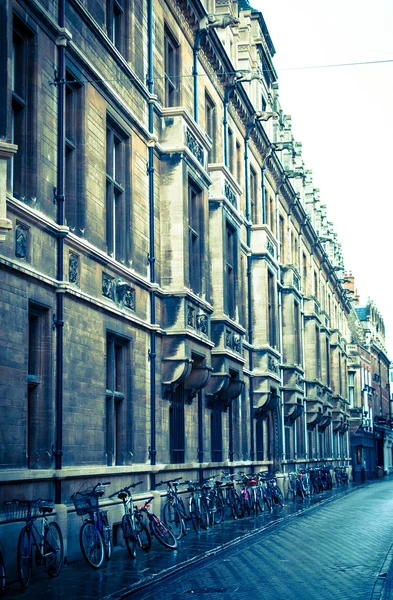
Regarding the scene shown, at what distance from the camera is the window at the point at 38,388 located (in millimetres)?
14617

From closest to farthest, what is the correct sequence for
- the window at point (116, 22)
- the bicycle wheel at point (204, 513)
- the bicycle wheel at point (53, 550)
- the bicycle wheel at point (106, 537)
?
the bicycle wheel at point (53, 550) → the bicycle wheel at point (106, 537) → the window at point (116, 22) → the bicycle wheel at point (204, 513)

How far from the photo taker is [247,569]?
15.2m

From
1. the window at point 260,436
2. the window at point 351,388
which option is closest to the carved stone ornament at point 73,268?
the window at point 260,436

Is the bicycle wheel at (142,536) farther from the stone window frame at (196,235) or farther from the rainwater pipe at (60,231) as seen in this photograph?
the stone window frame at (196,235)

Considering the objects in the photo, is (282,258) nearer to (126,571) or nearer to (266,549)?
(266,549)

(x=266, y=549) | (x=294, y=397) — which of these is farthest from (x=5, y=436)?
(x=294, y=397)

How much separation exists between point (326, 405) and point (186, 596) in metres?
41.5

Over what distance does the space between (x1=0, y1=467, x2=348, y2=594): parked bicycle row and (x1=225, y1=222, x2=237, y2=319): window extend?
481cm

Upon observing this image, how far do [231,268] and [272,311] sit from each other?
872 centimetres

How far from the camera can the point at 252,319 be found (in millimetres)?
33469

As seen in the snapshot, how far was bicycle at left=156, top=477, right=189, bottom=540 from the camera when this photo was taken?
20.1m

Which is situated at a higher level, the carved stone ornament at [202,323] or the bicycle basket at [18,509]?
the carved stone ornament at [202,323]

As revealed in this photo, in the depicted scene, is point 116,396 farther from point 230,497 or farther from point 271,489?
point 271,489

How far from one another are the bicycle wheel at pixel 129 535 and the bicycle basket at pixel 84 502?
1.29 metres
